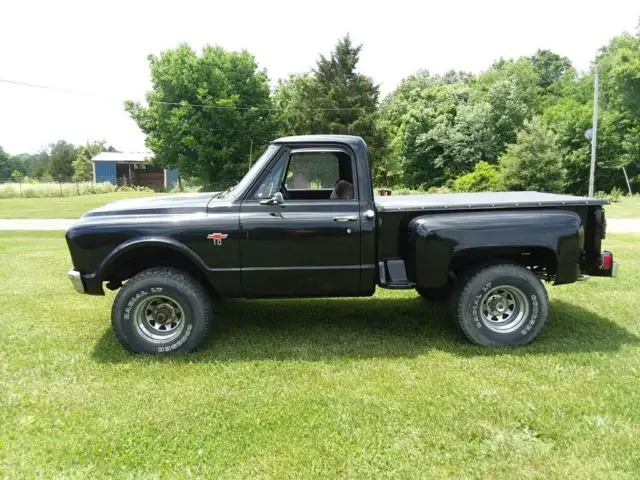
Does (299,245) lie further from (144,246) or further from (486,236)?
(486,236)

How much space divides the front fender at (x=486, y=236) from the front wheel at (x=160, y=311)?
79.5 inches

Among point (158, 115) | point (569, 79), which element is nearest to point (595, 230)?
point (158, 115)

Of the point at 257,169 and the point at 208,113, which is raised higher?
the point at 208,113

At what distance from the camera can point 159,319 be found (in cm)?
476

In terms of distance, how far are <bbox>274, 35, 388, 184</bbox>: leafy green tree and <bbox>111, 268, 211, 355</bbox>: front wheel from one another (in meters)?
36.3

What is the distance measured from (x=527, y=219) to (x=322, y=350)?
2207 mm

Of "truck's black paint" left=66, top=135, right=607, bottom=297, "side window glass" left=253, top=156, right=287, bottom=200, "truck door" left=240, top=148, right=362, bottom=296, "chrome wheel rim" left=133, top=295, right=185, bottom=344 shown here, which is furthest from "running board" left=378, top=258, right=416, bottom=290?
"chrome wheel rim" left=133, top=295, right=185, bottom=344

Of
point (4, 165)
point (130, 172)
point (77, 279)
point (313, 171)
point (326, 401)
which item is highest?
point (4, 165)

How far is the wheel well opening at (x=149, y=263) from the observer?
184 inches

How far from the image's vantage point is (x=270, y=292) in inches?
186

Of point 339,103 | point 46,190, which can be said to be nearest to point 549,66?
point 339,103

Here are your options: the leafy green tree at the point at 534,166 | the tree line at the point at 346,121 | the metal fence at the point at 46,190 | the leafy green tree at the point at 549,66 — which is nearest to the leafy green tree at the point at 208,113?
the tree line at the point at 346,121

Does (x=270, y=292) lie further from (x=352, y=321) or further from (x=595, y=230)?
(x=595, y=230)

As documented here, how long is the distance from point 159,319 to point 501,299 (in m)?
3.22
